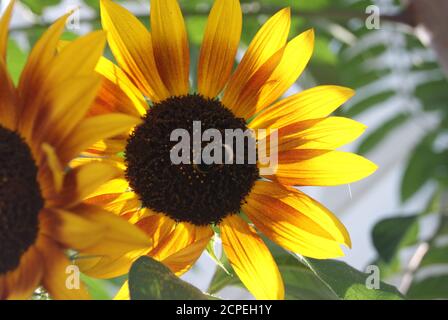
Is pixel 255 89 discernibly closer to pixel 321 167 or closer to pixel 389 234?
pixel 321 167

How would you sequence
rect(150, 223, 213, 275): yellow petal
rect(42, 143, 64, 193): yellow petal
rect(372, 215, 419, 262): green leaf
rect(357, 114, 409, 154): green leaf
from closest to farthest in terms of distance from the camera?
1. rect(42, 143, 64, 193): yellow petal
2. rect(150, 223, 213, 275): yellow petal
3. rect(372, 215, 419, 262): green leaf
4. rect(357, 114, 409, 154): green leaf

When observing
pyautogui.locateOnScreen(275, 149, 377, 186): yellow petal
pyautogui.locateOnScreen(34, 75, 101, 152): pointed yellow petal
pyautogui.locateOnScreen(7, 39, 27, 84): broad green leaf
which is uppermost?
pyautogui.locateOnScreen(7, 39, 27, 84): broad green leaf

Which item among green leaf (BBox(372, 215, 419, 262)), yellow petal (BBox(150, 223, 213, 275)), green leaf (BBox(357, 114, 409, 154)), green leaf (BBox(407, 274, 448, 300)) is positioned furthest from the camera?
green leaf (BBox(357, 114, 409, 154))

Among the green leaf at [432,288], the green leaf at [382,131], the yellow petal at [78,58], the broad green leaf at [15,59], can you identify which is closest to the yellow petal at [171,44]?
the yellow petal at [78,58]

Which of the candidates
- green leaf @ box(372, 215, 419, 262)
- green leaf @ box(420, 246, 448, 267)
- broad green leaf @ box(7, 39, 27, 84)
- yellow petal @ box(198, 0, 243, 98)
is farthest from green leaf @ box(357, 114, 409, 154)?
yellow petal @ box(198, 0, 243, 98)

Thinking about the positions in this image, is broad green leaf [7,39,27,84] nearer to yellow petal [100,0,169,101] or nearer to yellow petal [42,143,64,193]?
yellow petal [100,0,169,101]

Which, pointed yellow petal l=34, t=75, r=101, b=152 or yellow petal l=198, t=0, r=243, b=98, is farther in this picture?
yellow petal l=198, t=0, r=243, b=98

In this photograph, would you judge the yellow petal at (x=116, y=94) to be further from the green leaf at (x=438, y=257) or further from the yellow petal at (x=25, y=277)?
the green leaf at (x=438, y=257)

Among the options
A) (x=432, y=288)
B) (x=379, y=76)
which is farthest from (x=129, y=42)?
(x=379, y=76)
